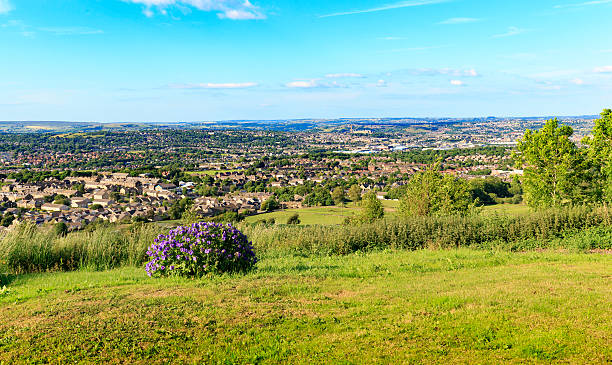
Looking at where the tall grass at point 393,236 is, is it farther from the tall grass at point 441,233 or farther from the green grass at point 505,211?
the green grass at point 505,211

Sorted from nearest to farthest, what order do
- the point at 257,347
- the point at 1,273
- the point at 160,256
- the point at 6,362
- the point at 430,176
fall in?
1. the point at 6,362
2. the point at 257,347
3. the point at 160,256
4. the point at 1,273
5. the point at 430,176

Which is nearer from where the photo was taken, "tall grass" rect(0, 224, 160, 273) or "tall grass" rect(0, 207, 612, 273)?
"tall grass" rect(0, 224, 160, 273)

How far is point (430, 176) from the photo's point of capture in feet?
94.1

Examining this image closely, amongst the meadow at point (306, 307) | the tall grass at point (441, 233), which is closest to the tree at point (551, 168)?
the tall grass at point (441, 233)

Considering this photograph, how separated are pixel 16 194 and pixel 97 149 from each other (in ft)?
363

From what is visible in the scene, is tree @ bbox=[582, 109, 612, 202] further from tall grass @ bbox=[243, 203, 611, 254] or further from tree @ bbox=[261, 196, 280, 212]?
tree @ bbox=[261, 196, 280, 212]

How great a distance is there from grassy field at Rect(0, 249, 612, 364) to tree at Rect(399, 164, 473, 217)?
18.2m

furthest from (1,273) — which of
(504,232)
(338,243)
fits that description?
(504,232)

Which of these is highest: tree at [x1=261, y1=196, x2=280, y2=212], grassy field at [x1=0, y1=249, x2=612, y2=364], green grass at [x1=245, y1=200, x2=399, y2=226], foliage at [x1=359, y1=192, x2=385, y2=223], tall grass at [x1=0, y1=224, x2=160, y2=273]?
grassy field at [x1=0, y1=249, x2=612, y2=364]

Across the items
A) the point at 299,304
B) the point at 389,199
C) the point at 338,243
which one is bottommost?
the point at 389,199

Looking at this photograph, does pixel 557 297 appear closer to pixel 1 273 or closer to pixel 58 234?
pixel 1 273

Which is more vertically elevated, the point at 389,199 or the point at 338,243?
Answer: the point at 338,243

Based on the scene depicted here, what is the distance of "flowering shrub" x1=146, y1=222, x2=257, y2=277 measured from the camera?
8516 mm

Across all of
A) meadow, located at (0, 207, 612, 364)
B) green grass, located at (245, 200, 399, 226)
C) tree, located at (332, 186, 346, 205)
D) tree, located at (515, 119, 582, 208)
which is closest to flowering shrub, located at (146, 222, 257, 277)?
meadow, located at (0, 207, 612, 364)
